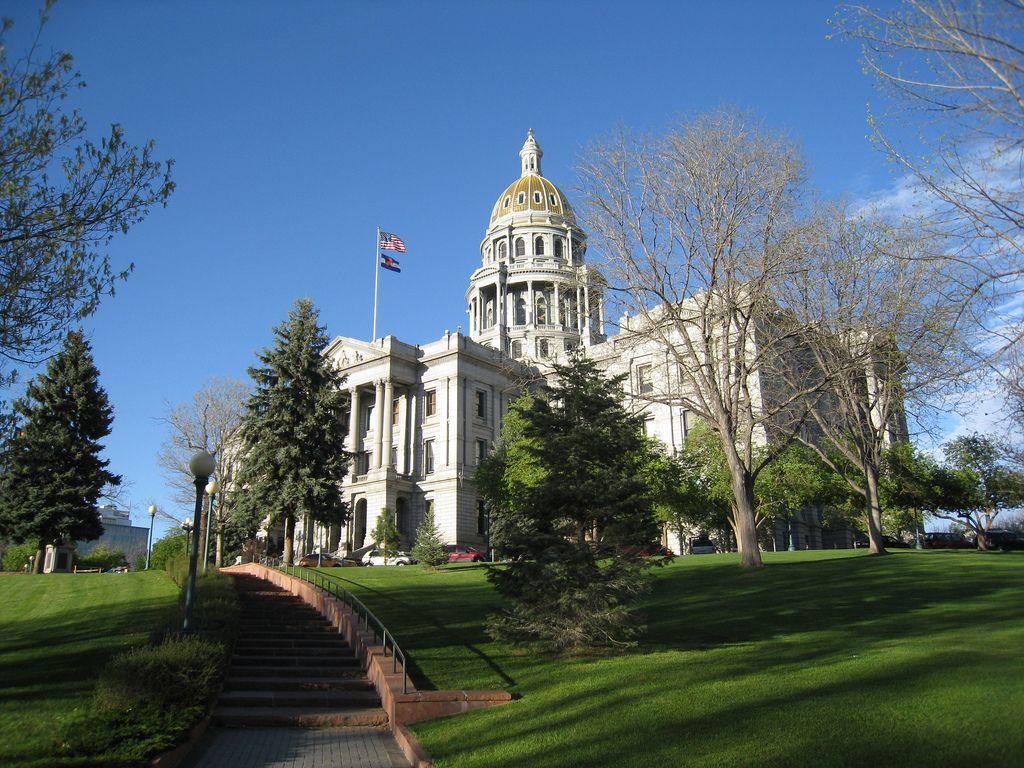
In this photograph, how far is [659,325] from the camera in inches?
999

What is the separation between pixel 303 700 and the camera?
13414 mm

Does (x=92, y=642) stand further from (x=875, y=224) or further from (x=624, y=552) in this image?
(x=875, y=224)

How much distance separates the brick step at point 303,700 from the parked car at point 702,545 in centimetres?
3925

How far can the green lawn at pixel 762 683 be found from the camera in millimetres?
8039

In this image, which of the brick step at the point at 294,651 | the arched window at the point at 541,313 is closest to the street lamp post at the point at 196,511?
the brick step at the point at 294,651

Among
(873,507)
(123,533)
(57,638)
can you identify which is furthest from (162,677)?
(123,533)

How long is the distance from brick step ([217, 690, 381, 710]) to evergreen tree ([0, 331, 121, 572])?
30.3m

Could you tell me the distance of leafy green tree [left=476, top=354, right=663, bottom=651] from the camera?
13.7m

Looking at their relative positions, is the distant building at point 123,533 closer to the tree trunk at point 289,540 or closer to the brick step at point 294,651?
the tree trunk at point 289,540

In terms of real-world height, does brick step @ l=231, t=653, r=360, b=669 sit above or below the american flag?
below

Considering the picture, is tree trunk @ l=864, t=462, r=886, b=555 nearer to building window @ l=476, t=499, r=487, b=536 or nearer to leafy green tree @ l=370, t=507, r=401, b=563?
leafy green tree @ l=370, t=507, r=401, b=563

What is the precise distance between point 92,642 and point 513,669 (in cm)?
917

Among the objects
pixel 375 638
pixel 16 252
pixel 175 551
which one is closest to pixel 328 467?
pixel 375 638

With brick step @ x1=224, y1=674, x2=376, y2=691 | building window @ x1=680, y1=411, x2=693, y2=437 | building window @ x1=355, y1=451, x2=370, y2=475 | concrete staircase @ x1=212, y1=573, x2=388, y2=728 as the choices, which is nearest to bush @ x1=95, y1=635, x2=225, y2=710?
concrete staircase @ x1=212, y1=573, x2=388, y2=728
